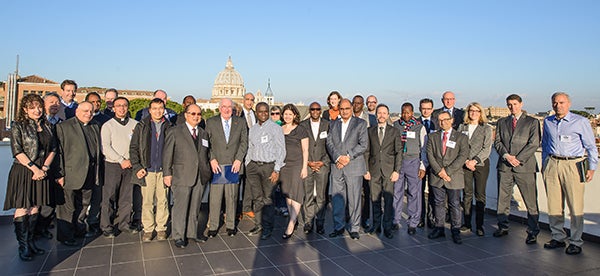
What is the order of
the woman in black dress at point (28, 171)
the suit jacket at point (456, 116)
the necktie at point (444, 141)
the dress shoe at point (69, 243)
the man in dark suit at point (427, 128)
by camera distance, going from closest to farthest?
the woman in black dress at point (28, 171), the dress shoe at point (69, 243), the necktie at point (444, 141), the man in dark suit at point (427, 128), the suit jacket at point (456, 116)

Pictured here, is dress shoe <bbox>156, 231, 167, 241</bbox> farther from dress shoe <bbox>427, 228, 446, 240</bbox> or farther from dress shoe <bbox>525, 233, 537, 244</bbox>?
dress shoe <bbox>525, 233, 537, 244</bbox>

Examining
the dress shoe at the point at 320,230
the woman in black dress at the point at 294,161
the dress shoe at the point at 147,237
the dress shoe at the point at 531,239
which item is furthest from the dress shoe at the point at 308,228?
the dress shoe at the point at 531,239

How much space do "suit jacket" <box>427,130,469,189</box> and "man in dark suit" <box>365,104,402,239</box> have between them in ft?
1.28

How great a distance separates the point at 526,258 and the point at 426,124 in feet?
6.68

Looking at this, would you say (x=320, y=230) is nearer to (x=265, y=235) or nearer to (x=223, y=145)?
(x=265, y=235)

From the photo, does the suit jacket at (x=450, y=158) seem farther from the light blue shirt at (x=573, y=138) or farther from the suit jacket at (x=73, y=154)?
the suit jacket at (x=73, y=154)

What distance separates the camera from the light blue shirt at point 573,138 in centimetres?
420

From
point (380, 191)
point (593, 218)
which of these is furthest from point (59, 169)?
point (593, 218)

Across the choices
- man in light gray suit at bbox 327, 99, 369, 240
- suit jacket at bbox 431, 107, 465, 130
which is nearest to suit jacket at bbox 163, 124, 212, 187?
man in light gray suit at bbox 327, 99, 369, 240

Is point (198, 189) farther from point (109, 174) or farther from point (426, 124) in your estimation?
point (426, 124)

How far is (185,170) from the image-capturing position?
4277 mm

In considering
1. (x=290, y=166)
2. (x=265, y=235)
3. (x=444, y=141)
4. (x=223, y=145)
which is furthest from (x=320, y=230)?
(x=444, y=141)

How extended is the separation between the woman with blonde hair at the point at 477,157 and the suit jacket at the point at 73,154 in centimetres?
445

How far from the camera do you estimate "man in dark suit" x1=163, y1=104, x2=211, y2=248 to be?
4.27 metres
